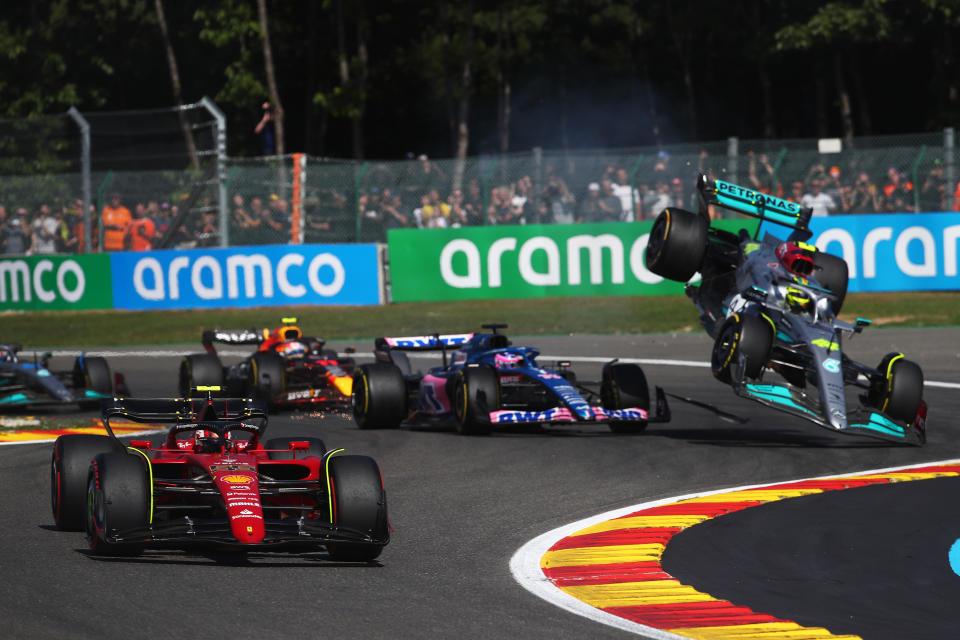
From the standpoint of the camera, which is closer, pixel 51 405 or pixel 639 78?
pixel 51 405

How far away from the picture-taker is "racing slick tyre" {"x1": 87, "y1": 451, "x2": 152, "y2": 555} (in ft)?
23.5

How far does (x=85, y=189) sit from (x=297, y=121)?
21507 millimetres

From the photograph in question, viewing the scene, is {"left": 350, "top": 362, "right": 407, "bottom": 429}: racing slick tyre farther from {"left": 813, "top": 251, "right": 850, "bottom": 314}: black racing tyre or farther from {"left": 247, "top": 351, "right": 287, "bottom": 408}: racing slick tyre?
{"left": 813, "top": 251, "right": 850, "bottom": 314}: black racing tyre

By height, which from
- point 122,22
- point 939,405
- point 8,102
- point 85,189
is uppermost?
point 122,22

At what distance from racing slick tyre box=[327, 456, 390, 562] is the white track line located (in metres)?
0.67

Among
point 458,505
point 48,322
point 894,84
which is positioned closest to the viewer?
point 458,505

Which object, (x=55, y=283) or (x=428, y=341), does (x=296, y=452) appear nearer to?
(x=428, y=341)

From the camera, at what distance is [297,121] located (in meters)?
46.7

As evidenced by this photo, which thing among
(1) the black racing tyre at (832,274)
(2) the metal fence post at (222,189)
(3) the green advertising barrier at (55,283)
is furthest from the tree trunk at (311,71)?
(1) the black racing tyre at (832,274)

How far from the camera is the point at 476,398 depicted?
477 inches

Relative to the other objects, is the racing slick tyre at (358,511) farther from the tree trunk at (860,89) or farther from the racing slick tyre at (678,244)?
the tree trunk at (860,89)

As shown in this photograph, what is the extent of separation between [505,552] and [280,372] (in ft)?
22.7

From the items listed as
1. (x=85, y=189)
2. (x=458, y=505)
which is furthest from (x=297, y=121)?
(x=458, y=505)

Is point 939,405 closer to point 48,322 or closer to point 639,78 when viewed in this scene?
point 48,322
